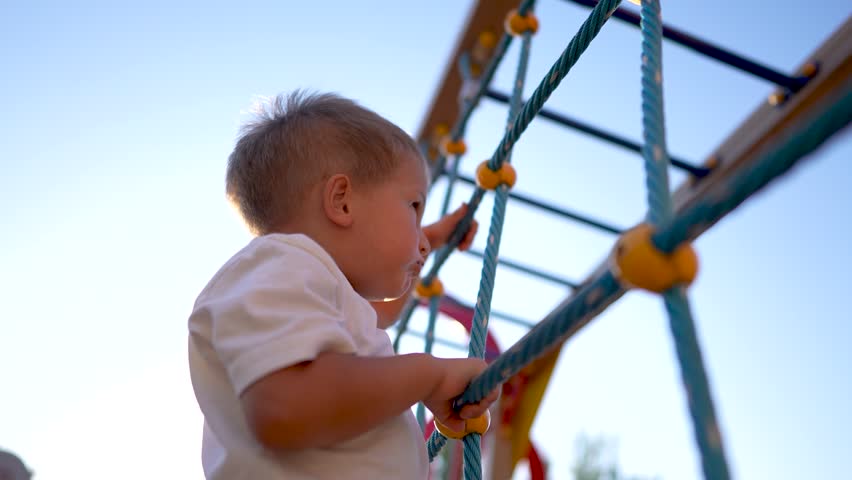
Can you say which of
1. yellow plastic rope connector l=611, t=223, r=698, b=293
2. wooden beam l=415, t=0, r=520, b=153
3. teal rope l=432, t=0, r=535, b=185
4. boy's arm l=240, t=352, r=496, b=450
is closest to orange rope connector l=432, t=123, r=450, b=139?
wooden beam l=415, t=0, r=520, b=153

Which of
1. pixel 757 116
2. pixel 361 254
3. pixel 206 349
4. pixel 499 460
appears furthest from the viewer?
pixel 499 460

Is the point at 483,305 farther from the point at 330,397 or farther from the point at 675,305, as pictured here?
the point at 675,305

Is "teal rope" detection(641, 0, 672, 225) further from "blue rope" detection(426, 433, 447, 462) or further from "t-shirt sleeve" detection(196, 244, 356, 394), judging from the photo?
"blue rope" detection(426, 433, 447, 462)

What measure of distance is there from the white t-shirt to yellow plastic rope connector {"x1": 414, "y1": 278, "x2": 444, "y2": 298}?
2.90 feet

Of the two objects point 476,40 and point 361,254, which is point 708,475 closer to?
point 361,254

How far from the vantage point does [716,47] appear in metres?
1.60

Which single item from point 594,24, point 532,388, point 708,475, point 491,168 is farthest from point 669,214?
point 532,388

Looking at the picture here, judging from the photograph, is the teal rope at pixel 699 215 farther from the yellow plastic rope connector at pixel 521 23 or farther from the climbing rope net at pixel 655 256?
the yellow plastic rope connector at pixel 521 23

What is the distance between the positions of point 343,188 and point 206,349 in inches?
9.1

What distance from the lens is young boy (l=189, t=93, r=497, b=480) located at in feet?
1.73

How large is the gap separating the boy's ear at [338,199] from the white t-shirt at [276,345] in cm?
10

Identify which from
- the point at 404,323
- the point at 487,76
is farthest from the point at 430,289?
the point at 487,76

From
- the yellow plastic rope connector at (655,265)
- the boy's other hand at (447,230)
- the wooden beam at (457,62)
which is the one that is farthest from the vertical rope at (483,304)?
the wooden beam at (457,62)

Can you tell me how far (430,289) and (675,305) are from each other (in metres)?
1.21
